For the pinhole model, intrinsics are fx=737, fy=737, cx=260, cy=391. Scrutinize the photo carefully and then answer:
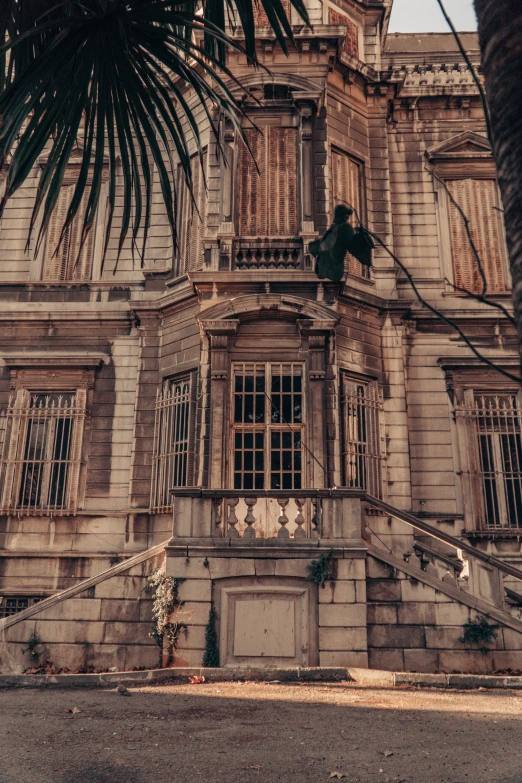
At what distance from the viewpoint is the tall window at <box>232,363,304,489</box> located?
12.5 meters

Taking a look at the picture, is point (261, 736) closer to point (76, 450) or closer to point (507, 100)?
point (507, 100)

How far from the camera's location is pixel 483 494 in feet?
46.3

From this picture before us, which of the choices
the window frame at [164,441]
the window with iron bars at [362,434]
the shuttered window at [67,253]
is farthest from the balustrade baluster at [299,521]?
the shuttered window at [67,253]

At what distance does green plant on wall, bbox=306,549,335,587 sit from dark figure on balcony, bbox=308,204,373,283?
780 cm

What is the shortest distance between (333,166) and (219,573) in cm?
881

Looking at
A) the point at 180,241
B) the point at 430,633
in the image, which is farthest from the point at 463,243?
the point at 430,633

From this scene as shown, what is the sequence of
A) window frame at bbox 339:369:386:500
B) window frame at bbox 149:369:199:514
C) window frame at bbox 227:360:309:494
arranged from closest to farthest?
window frame at bbox 227:360:309:494
window frame at bbox 149:369:199:514
window frame at bbox 339:369:386:500

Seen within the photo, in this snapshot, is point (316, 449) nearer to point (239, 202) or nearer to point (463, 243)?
point (239, 202)

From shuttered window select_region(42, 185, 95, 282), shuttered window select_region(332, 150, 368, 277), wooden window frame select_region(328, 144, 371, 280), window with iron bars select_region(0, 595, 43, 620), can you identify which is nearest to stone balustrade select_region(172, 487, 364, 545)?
window with iron bars select_region(0, 595, 43, 620)

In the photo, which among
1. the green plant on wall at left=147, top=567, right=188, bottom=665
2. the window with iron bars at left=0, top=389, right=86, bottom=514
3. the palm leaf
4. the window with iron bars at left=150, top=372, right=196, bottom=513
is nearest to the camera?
the palm leaf

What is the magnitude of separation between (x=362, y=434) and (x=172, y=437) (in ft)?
11.7

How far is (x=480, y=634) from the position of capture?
976 cm

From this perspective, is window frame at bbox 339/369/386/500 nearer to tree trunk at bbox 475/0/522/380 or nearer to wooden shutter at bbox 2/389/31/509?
wooden shutter at bbox 2/389/31/509

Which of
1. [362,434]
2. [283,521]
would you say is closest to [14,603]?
[283,521]
